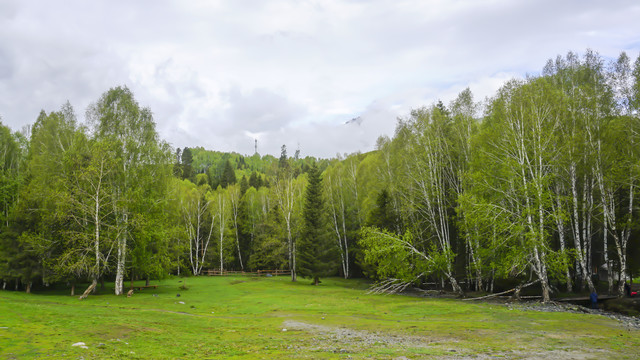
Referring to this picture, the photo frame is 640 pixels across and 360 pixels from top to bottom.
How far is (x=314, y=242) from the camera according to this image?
47.8m

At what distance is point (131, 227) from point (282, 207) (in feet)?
71.1

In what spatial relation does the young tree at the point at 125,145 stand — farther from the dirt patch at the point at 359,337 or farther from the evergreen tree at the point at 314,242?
the dirt patch at the point at 359,337

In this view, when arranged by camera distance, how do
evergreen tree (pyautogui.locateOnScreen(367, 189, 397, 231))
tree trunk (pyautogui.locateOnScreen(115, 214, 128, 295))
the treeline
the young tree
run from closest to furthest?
the treeline
tree trunk (pyautogui.locateOnScreen(115, 214, 128, 295))
the young tree
evergreen tree (pyautogui.locateOnScreen(367, 189, 397, 231))

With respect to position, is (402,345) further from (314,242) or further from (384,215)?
(314,242)

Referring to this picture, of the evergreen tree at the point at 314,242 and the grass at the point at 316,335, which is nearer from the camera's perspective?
the grass at the point at 316,335

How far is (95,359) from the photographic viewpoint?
30.5 ft

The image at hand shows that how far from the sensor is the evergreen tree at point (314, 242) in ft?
155

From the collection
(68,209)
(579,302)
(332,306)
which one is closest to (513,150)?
(579,302)

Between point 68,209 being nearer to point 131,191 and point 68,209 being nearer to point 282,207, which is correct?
point 131,191

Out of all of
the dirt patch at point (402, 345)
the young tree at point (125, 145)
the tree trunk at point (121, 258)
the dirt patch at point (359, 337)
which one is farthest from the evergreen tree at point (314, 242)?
the dirt patch at point (402, 345)

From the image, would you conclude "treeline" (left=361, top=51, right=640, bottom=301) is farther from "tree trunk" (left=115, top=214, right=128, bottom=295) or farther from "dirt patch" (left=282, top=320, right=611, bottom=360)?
"tree trunk" (left=115, top=214, right=128, bottom=295)

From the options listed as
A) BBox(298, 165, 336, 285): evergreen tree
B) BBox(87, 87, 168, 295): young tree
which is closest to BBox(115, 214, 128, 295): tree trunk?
BBox(87, 87, 168, 295): young tree

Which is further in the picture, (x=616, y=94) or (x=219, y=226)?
(x=219, y=226)

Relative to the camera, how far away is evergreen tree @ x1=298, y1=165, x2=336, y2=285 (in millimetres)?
47094
